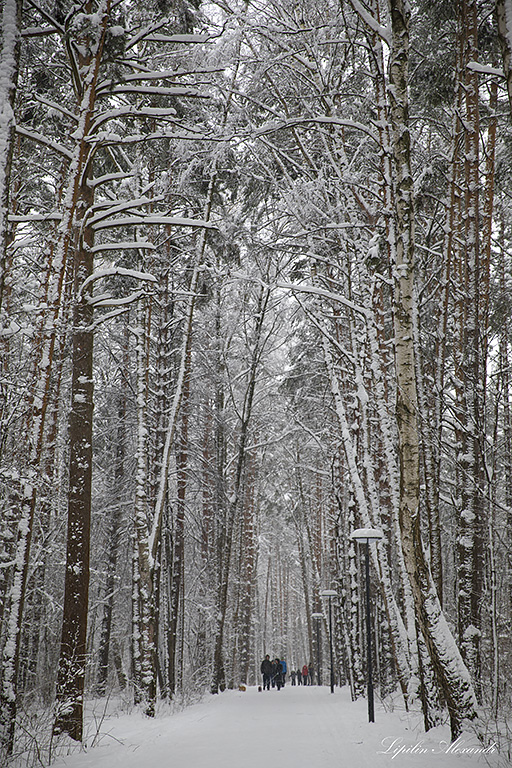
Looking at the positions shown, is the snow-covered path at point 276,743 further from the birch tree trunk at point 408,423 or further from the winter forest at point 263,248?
the birch tree trunk at point 408,423

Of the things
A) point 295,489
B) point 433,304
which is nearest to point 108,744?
point 433,304

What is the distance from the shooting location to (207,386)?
1878cm

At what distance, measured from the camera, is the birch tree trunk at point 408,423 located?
533cm

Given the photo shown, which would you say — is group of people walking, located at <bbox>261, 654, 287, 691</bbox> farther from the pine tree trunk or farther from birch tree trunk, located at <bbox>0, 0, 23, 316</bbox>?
birch tree trunk, located at <bbox>0, 0, 23, 316</bbox>

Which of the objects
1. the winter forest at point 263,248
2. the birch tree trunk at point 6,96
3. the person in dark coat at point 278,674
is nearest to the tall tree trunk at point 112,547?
the winter forest at point 263,248

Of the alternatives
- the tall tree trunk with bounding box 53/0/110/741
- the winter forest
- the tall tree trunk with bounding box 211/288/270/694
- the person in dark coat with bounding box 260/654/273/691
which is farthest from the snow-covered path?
the person in dark coat with bounding box 260/654/273/691

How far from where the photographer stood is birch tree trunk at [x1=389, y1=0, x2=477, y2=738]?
533 centimetres

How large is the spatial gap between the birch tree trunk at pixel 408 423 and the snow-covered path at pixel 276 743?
61 cm

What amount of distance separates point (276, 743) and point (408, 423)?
14.6ft

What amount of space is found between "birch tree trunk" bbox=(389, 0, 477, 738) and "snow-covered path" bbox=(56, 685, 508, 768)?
614 mm

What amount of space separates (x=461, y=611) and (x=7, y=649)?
6101 millimetres

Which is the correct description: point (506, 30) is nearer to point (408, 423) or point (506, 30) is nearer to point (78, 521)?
point (408, 423)

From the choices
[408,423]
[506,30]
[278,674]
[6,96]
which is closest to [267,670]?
[278,674]

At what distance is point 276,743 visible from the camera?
6801mm
